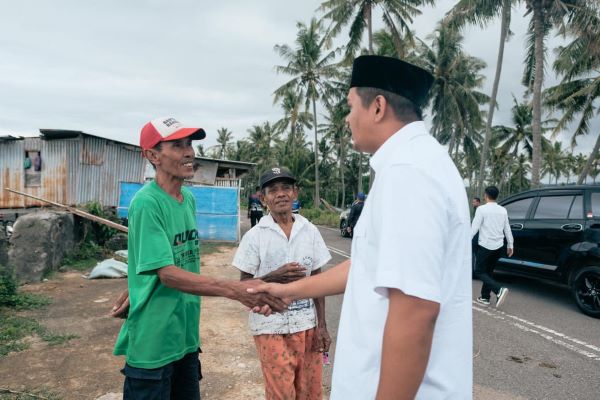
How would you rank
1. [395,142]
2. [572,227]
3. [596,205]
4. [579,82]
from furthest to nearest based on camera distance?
[579,82], [572,227], [596,205], [395,142]

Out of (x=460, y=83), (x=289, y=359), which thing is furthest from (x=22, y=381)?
(x=460, y=83)

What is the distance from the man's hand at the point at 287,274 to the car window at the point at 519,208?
6.07 metres

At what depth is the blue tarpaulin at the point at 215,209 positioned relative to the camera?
41.7ft

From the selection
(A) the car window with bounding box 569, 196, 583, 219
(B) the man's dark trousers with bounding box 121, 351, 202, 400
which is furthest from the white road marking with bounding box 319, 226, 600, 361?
(B) the man's dark trousers with bounding box 121, 351, 202, 400

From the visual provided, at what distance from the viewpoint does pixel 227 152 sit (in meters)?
51.9

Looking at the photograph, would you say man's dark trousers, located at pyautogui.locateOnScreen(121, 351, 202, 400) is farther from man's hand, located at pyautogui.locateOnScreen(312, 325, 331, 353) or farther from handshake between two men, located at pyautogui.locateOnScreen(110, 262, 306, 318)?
man's hand, located at pyautogui.locateOnScreen(312, 325, 331, 353)

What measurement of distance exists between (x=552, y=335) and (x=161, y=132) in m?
5.17

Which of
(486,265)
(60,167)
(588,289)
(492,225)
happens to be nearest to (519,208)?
(492,225)

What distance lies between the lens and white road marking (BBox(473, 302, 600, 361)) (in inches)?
174

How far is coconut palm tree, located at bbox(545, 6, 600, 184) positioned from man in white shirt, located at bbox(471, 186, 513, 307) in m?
11.0

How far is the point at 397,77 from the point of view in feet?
4.05

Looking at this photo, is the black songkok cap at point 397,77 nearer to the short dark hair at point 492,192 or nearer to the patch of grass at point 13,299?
the short dark hair at point 492,192

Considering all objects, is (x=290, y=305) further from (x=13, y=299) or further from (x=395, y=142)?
(x=13, y=299)

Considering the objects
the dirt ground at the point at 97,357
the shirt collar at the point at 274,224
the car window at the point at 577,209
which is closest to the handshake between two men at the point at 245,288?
the shirt collar at the point at 274,224
